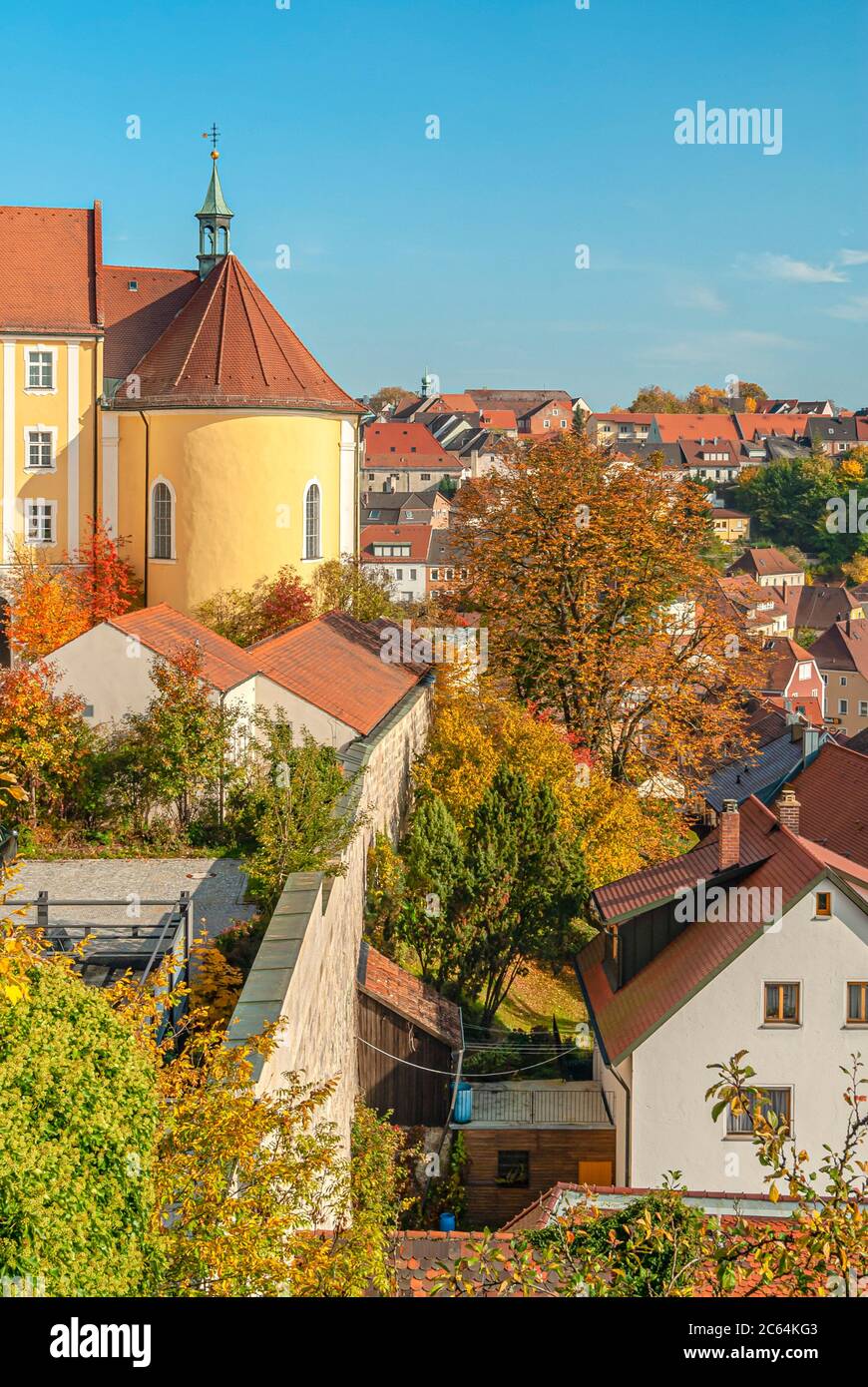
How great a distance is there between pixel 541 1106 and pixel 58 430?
19417mm

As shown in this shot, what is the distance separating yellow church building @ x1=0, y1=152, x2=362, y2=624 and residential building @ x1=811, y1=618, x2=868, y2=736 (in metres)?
62.2

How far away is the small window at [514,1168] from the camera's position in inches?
805

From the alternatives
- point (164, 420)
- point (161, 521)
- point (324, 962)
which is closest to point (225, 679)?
point (324, 962)

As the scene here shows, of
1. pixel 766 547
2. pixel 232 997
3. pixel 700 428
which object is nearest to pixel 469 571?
pixel 232 997

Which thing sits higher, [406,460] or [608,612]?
[406,460]

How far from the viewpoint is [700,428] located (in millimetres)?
175875

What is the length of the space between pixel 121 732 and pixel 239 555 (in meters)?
12.5

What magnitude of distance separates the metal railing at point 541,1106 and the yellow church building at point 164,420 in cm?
1360

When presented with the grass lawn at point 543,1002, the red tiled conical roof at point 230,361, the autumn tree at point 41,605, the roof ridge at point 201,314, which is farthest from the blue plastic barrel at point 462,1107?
the roof ridge at point 201,314

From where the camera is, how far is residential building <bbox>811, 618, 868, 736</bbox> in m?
89.5

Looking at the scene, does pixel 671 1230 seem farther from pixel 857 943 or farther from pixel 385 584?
pixel 385 584

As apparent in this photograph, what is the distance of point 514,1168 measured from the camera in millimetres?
20547

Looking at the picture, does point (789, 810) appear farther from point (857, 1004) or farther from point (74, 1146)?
point (74, 1146)

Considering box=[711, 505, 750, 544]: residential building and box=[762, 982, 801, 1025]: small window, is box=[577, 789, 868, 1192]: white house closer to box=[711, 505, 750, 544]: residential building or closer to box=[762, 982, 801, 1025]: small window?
box=[762, 982, 801, 1025]: small window
